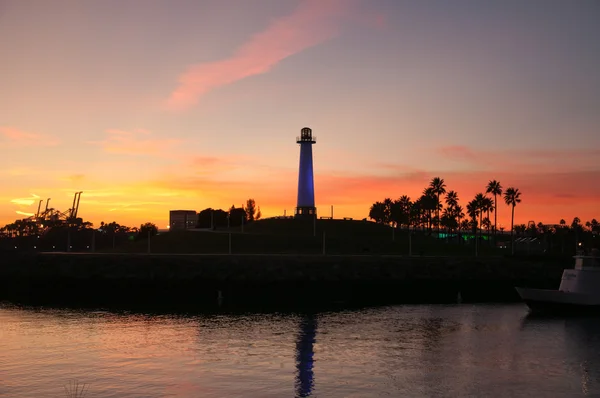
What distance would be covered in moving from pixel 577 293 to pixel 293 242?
79.3 metres

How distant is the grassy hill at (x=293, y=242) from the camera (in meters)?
140

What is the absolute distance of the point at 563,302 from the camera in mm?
72938

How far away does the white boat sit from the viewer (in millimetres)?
72375

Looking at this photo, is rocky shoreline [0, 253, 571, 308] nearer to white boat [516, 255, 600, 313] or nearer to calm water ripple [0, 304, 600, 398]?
white boat [516, 255, 600, 313]

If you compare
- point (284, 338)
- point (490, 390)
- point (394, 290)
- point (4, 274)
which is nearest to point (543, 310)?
point (394, 290)

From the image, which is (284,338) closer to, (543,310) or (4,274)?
(543,310)

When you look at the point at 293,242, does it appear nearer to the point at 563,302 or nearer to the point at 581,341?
the point at 563,302

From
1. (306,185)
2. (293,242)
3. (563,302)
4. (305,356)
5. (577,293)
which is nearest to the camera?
(305,356)

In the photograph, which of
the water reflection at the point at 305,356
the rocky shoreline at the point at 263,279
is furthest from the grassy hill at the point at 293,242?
the water reflection at the point at 305,356

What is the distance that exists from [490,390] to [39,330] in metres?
41.7

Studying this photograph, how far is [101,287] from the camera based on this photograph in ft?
329

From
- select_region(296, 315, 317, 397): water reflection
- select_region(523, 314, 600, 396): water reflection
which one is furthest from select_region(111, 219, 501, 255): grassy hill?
select_region(296, 315, 317, 397): water reflection

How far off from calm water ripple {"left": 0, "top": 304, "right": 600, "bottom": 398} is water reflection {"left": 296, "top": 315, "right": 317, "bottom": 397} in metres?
0.08

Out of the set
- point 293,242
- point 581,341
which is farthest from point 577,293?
point 293,242
